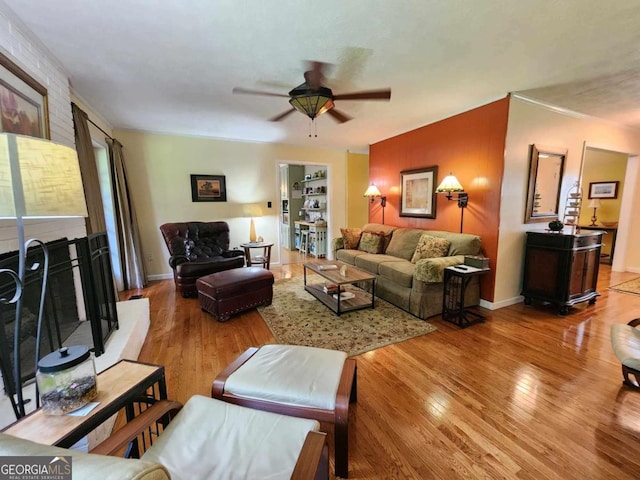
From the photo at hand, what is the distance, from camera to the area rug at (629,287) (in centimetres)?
393

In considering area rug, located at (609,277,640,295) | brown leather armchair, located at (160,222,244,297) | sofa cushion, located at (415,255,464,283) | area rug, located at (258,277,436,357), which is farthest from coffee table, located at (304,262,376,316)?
area rug, located at (609,277,640,295)

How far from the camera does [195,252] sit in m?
4.21

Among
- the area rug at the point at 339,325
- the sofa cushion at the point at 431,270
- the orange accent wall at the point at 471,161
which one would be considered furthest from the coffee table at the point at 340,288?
the orange accent wall at the point at 471,161

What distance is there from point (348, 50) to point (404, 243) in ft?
9.14

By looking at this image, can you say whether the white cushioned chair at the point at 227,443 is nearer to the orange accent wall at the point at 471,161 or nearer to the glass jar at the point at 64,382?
the glass jar at the point at 64,382

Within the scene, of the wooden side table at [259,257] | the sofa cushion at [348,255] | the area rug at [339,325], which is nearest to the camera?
the area rug at [339,325]

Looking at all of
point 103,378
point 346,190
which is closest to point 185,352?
point 103,378

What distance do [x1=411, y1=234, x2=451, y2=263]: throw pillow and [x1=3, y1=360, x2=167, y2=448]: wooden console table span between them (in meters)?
3.16

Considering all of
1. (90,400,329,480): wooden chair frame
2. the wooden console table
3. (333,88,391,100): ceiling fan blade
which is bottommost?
(90,400,329,480): wooden chair frame

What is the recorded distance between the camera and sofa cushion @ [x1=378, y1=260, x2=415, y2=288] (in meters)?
3.25

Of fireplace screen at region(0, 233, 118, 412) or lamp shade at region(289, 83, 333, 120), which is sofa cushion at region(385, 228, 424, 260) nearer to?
lamp shade at region(289, 83, 333, 120)

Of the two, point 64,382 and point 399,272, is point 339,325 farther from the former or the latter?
point 64,382

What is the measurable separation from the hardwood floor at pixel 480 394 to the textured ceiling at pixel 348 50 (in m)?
2.51

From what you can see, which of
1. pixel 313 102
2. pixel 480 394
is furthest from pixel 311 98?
pixel 480 394
